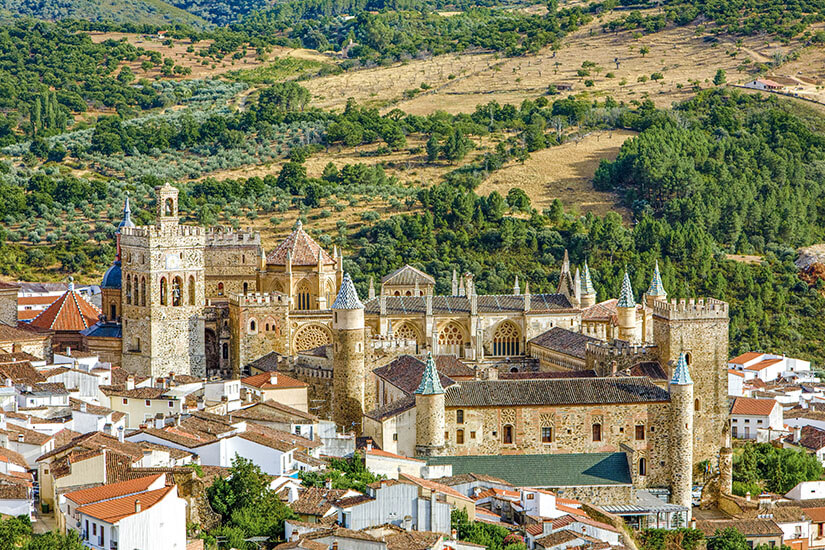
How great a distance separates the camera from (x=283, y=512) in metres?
40.0

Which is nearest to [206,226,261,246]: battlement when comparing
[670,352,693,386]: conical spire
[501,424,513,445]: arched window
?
[501,424,513,445]: arched window

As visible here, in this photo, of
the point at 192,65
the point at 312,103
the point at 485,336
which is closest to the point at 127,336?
the point at 485,336

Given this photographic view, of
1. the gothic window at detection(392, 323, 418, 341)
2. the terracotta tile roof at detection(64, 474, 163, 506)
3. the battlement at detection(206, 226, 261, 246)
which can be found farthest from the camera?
the battlement at detection(206, 226, 261, 246)

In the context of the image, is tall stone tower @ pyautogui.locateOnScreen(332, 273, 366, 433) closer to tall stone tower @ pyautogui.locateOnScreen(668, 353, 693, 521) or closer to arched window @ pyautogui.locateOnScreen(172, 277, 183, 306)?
arched window @ pyautogui.locateOnScreen(172, 277, 183, 306)

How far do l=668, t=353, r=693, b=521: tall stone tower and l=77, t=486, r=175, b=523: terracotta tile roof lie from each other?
19.7m

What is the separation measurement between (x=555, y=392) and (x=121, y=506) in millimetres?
18638

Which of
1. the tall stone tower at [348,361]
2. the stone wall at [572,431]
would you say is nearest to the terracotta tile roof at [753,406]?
the stone wall at [572,431]

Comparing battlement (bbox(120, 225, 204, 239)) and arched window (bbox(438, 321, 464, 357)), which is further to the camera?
arched window (bbox(438, 321, 464, 357))

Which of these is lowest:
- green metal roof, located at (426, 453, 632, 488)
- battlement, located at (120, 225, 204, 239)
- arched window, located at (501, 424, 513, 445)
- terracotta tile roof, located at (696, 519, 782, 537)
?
terracotta tile roof, located at (696, 519, 782, 537)

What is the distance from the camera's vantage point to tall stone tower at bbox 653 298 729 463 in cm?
5284

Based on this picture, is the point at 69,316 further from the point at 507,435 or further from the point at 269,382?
the point at 507,435

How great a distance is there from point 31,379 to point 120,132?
55.1m

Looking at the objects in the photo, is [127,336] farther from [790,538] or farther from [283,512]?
[790,538]

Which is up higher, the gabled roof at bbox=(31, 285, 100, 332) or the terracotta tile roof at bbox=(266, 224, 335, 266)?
the terracotta tile roof at bbox=(266, 224, 335, 266)
